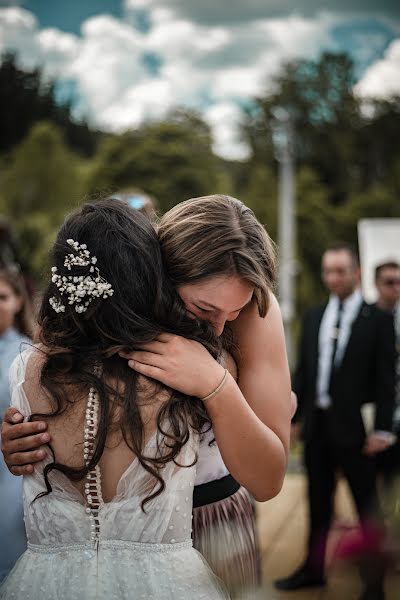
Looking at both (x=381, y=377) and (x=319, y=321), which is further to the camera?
(x=319, y=321)

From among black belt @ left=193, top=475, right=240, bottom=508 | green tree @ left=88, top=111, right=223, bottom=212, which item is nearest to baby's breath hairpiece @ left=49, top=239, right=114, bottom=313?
black belt @ left=193, top=475, right=240, bottom=508

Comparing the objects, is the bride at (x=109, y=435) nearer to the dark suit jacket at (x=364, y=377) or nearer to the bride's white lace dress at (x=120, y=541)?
the bride's white lace dress at (x=120, y=541)

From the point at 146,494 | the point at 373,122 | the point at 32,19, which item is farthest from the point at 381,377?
the point at 373,122

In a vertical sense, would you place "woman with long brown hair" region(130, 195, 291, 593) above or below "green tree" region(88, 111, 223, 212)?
below

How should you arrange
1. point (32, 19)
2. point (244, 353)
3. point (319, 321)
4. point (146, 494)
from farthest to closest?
point (32, 19)
point (319, 321)
point (244, 353)
point (146, 494)

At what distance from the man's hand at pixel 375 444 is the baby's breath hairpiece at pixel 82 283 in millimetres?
2765

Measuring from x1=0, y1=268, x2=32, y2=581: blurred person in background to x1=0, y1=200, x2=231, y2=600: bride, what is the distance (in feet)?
0.63

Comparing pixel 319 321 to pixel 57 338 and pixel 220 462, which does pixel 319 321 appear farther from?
pixel 57 338


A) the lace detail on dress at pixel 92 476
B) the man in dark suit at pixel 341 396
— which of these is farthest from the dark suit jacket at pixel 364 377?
the lace detail on dress at pixel 92 476

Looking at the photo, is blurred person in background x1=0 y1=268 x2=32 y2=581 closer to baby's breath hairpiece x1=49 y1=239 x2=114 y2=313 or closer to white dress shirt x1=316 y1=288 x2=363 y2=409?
baby's breath hairpiece x1=49 y1=239 x2=114 y2=313

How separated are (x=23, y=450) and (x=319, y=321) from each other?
2898 mm

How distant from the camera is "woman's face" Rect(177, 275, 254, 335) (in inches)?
59.4

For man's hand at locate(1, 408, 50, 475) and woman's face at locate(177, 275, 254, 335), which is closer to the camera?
man's hand at locate(1, 408, 50, 475)

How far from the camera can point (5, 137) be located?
31234 mm
